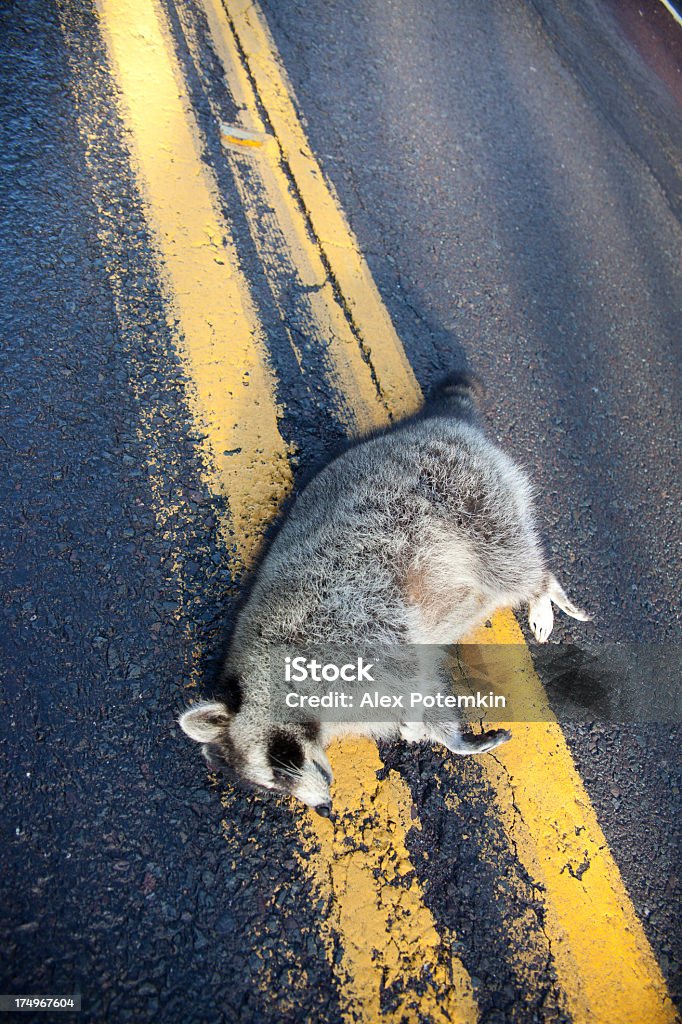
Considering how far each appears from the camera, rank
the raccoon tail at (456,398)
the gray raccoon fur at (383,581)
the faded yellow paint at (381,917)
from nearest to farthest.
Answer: the faded yellow paint at (381,917) → the gray raccoon fur at (383,581) → the raccoon tail at (456,398)

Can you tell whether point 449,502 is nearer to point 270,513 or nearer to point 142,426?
point 270,513

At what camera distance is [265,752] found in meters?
2.20

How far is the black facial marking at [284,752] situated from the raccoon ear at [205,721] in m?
0.19

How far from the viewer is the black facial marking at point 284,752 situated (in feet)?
7.10

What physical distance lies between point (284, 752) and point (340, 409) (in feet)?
5.76

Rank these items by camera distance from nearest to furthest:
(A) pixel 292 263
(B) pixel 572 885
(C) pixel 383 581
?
(B) pixel 572 885 < (C) pixel 383 581 < (A) pixel 292 263

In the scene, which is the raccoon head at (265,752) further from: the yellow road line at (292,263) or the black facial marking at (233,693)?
the yellow road line at (292,263)

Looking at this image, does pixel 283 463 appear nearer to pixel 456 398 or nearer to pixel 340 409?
pixel 340 409

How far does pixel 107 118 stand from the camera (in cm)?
341

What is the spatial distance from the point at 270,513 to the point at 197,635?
0.67 metres

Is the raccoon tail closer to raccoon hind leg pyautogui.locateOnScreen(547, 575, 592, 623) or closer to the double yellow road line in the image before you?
the double yellow road line

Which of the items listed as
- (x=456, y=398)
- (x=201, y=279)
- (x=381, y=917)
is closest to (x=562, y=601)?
(x=456, y=398)

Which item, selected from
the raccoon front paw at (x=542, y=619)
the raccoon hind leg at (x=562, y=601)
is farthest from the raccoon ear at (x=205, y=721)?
the raccoon hind leg at (x=562, y=601)

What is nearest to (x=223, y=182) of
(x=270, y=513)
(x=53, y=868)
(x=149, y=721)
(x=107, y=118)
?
(x=107, y=118)
